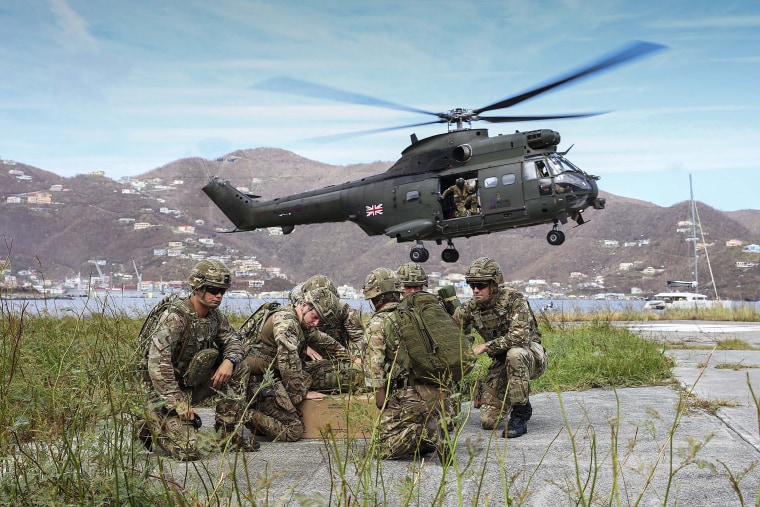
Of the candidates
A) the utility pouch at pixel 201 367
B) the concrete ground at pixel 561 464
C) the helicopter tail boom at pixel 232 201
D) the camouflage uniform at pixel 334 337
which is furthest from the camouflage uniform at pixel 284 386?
the helicopter tail boom at pixel 232 201

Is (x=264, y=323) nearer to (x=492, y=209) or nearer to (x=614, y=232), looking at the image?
(x=492, y=209)

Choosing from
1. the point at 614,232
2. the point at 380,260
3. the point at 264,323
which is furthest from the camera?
the point at 614,232

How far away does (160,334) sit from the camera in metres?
4.64

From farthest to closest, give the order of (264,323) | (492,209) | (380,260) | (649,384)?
(380,260), (492,209), (649,384), (264,323)

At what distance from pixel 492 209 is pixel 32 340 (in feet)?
38.5

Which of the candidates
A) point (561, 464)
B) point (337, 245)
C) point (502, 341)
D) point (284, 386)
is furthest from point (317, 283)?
point (337, 245)

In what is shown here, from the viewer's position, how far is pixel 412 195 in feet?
57.6

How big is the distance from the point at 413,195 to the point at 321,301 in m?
12.3

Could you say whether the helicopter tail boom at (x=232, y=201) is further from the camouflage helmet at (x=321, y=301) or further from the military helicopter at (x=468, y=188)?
the camouflage helmet at (x=321, y=301)

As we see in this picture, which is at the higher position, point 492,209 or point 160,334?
point 492,209

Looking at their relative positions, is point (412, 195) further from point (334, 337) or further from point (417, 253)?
point (334, 337)

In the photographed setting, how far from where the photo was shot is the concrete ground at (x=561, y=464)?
246 cm

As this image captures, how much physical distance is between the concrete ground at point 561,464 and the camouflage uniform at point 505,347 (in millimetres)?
249

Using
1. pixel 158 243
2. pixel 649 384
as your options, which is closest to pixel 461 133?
pixel 649 384
